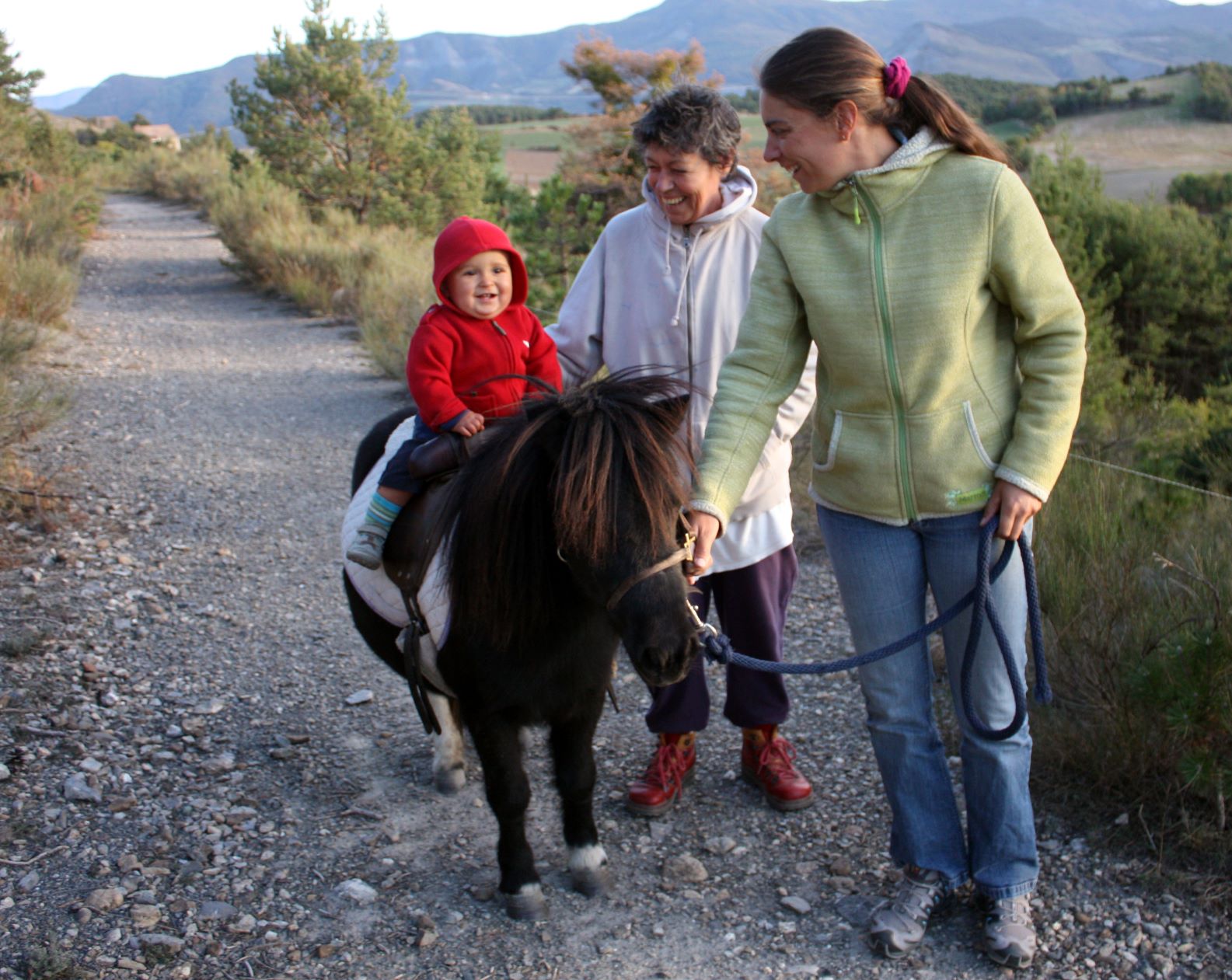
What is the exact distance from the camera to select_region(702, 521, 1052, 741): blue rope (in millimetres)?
2219

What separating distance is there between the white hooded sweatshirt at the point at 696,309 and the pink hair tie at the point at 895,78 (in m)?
0.74

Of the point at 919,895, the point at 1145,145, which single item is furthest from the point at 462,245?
the point at 1145,145

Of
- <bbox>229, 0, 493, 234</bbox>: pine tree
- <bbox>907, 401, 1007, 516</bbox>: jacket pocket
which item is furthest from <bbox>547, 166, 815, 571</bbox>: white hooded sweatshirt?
<bbox>229, 0, 493, 234</bbox>: pine tree

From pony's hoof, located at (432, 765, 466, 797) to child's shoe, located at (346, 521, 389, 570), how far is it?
0.84 metres

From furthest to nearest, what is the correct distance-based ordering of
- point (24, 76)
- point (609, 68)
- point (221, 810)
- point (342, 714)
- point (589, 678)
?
1. point (24, 76)
2. point (609, 68)
3. point (342, 714)
4. point (221, 810)
5. point (589, 678)

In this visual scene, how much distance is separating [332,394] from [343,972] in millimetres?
7034

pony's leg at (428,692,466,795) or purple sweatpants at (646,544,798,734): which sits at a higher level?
purple sweatpants at (646,544,798,734)

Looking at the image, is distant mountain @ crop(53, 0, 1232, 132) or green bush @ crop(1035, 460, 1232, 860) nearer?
green bush @ crop(1035, 460, 1232, 860)

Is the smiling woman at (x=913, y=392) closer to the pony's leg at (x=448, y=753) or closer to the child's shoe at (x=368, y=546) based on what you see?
the child's shoe at (x=368, y=546)

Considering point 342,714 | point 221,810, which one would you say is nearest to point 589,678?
point 221,810

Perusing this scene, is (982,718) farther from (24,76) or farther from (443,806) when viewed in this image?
(24,76)

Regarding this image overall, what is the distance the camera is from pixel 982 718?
2404 millimetres

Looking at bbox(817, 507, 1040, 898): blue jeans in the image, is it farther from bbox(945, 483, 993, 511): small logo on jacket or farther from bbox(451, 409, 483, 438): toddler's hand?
bbox(451, 409, 483, 438): toddler's hand

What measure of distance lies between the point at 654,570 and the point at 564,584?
385mm
